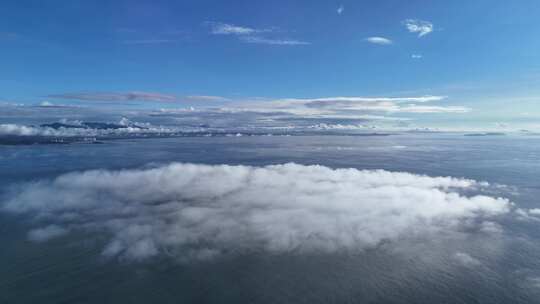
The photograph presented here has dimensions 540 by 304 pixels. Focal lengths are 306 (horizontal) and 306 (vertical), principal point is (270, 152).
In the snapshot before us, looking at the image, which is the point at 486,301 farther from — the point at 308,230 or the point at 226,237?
the point at 226,237

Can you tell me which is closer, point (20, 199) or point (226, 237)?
point (226, 237)

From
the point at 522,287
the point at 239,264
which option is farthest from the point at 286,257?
the point at 522,287

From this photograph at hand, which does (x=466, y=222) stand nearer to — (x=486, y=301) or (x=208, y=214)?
(x=486, y=301)

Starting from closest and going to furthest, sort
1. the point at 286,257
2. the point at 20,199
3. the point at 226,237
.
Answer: the point at 286,257 < the point at 226,237 < the point at 20,199

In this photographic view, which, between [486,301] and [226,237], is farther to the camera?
[226,237]

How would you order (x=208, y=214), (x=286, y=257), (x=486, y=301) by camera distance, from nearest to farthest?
(x=486, y=301)
(x=286, y=257)
(x=208, y=214)

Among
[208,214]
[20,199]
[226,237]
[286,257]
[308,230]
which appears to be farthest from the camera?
[20,199]

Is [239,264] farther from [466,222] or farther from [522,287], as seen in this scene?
[466,222]

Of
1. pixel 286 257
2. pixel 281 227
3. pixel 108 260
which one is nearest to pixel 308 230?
pixel 281 227

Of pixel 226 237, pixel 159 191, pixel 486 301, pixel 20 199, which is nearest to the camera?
pixel 486 301
